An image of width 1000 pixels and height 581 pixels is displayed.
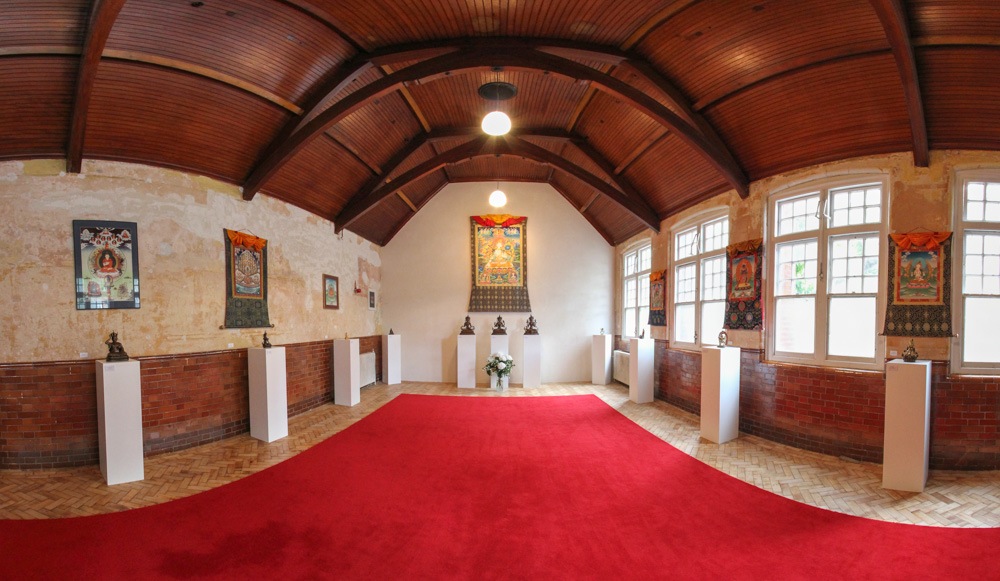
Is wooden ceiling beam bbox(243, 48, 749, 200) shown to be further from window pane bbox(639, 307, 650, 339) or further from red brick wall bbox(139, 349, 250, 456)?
window pane bbox(639, 307, 650, 339)

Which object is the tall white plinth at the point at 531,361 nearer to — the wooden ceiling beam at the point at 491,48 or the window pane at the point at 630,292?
the window pane at the point at 630,292

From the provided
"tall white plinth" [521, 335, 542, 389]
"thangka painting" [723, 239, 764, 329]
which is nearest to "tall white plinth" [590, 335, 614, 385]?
"tall white plinth" [521, 335, 542, 389]

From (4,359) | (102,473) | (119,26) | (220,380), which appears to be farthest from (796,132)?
(4,359)

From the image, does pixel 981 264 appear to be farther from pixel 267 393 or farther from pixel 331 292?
pixel 331 292

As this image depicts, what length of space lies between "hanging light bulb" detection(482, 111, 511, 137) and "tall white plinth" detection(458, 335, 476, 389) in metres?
5.23

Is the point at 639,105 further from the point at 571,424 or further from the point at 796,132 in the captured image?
the point at 571,424

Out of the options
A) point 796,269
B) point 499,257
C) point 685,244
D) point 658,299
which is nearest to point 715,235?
point 685,244

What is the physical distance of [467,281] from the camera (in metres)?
9.71

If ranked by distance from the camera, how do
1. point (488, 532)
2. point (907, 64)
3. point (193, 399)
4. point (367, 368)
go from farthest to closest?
point (367, 368), point (193, 399), point (907, 64), point (488, 532)

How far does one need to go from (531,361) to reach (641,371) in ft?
8.56

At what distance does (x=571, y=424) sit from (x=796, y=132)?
497cm

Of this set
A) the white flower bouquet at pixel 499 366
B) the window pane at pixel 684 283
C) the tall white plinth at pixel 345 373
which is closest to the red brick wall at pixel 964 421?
the window pane at pixel 684 283

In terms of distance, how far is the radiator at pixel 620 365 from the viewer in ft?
28.7

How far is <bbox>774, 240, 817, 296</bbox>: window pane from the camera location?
4891 mm
